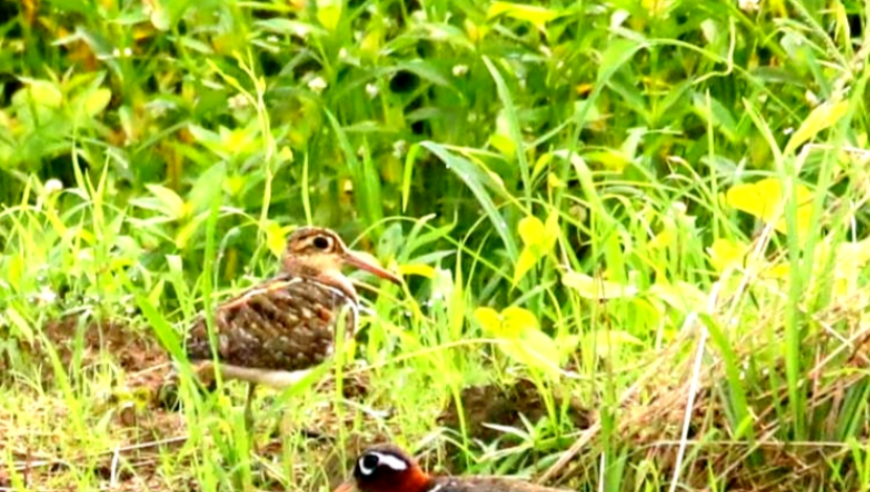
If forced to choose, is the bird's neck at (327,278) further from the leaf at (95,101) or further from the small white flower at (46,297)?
the leaf at (95,101)

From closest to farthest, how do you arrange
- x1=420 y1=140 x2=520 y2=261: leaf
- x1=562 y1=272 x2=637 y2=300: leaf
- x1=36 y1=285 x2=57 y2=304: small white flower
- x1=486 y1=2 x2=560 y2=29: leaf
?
x1=562 y1=272 x2=637 y2=300: leaf < x1=420 y1=140 x2=520 y2=261: leaf < x1=36 y1=285 x2=57 y2=304: small white flower < x1=486 y1=2 x2=560 y2=29: leaf

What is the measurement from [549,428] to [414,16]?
3.01 meters

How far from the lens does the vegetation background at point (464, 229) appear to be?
20.0 ft

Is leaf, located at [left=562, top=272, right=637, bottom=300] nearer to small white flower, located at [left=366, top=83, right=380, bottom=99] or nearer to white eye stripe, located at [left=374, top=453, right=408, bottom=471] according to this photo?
white eye stripe, located at [left=374, top=453, right=408, bottom=471]

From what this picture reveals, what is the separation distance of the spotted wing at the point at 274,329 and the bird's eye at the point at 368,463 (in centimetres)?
95

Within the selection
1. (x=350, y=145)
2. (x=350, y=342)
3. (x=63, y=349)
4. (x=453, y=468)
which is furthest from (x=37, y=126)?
(x=453, y=468)

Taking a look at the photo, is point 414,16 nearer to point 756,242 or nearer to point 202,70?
point 202,70

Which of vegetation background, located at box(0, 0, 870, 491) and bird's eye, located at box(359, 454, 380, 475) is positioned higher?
bird's eye, located at box(359, 454, 380, 475)

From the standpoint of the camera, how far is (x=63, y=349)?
24.5ft

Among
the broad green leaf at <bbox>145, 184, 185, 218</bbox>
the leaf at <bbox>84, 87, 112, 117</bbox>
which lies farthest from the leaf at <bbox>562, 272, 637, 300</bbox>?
the leaf at <bbox>84, 87, 112, 117</bbox>

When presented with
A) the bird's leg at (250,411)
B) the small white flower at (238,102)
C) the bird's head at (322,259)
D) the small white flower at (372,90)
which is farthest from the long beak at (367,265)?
the small white flower at (238,102)

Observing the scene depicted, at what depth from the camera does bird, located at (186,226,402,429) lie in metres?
6.77

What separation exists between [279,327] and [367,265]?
64cm

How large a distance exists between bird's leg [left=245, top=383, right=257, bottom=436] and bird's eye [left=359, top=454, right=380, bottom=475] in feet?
2.30
